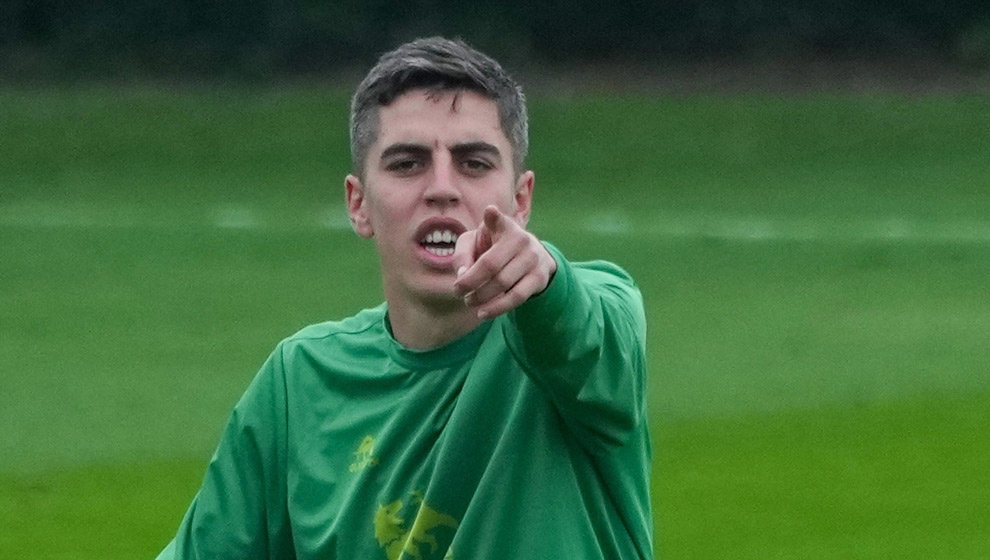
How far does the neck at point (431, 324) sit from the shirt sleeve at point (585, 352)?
0.24 meters

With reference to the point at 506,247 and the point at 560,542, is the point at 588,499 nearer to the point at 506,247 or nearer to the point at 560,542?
the point at 560,542

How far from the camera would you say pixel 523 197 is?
380 centimetres

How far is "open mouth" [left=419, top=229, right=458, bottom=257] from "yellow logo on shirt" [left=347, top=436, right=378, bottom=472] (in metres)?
0.35

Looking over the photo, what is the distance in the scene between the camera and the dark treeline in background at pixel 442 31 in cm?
2531

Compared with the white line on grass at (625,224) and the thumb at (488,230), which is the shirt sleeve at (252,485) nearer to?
the thumb at (488,230)

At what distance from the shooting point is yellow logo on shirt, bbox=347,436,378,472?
145 inches

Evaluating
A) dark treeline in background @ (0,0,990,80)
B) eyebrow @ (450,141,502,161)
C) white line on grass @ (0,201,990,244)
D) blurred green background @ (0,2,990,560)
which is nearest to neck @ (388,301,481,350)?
eyebrow @ (450,141,502,161)

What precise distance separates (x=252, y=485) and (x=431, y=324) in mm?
438

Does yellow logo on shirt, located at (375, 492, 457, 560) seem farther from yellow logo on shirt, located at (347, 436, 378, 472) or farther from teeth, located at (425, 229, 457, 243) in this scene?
teeth, located at (425, 229, 457, 243)

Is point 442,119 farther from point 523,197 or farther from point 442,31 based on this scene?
point 442,31

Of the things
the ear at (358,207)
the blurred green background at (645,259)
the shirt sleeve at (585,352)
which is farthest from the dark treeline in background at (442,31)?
the shirt sleeve at (585,352)

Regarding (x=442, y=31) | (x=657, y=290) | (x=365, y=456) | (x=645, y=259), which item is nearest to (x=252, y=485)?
(x=365, y=456)

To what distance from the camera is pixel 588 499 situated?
137 inches

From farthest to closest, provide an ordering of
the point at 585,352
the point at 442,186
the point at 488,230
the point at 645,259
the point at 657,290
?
the point at 645,259 < the point at 657,290 < the point at 442,186 < the point at 585,352 < the point at 488,230
